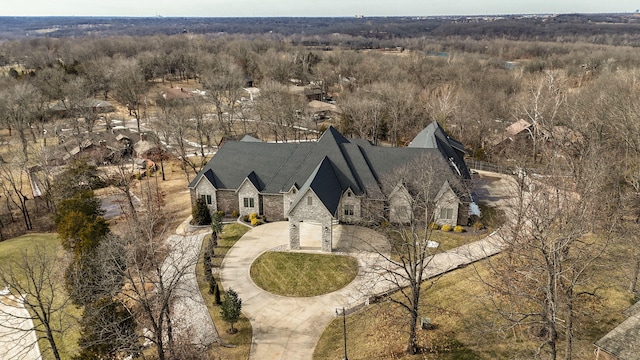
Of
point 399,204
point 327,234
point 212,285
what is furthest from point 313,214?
point 212,285

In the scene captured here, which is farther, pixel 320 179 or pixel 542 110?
pixel 542 110

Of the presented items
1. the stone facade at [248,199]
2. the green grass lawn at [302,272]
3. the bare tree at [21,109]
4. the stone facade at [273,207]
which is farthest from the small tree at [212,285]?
the bare tree at [21,109]

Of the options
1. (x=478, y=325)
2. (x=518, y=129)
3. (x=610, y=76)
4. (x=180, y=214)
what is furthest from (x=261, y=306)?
(x=610, y=76)

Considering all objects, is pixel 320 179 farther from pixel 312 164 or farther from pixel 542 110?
pixel 542 110

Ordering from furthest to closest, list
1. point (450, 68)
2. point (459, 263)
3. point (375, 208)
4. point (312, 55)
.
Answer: point (312, 55) → point (450, 68) → point (375, 208) → point (459, 263)

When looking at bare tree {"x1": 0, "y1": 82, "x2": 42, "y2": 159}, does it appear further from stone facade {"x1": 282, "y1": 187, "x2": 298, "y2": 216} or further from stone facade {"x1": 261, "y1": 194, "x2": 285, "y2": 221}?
stone facade {"x1": 282, "y1": 187, "x2": 298, "y2": 216}

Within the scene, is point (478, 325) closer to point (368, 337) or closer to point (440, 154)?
point (368, 337)
